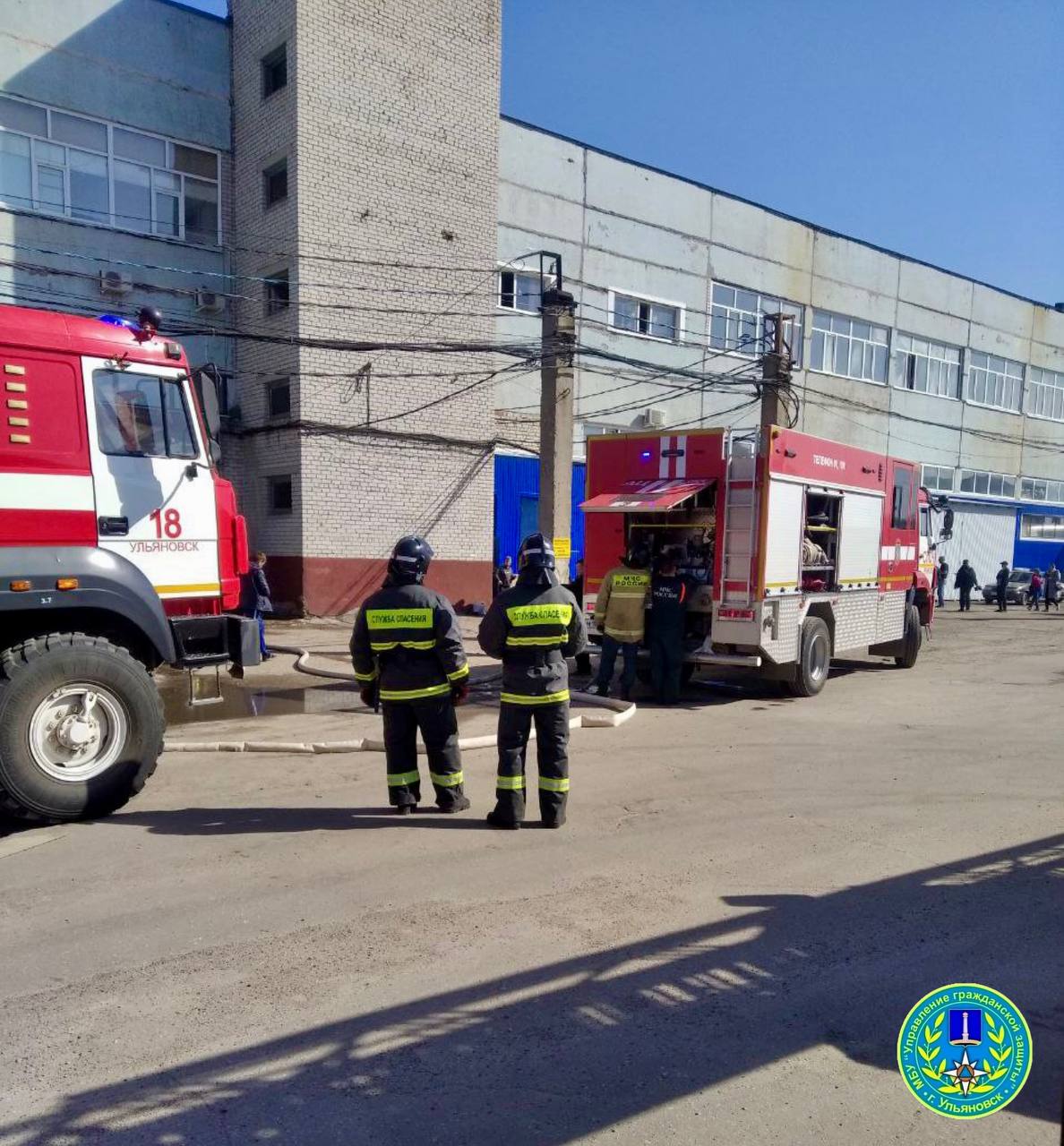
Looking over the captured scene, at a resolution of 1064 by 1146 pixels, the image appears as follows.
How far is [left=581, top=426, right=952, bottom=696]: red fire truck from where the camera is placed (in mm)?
9914

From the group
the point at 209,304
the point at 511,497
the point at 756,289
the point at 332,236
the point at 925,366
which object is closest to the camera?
the point at 332,236

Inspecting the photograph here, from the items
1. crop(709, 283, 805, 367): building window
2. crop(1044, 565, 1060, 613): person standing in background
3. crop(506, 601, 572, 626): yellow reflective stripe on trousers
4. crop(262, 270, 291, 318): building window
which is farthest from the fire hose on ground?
crop(1044, 565, 1060, 613): person standing in background

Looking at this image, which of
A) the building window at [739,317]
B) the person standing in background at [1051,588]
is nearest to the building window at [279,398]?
the building window at [739,317]

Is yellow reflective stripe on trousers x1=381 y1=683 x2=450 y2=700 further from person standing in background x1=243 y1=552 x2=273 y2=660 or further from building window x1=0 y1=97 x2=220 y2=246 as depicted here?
building window x1=0 y1=97 x2=220 y2=246

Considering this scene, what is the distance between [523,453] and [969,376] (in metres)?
19.3

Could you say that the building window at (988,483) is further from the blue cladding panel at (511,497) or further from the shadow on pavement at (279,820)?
the shadow on pavement at (279,820)

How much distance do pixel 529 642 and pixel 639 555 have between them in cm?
557

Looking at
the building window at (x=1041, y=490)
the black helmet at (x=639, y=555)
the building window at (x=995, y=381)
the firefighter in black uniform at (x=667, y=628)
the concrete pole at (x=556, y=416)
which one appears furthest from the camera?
the building window at (x=1041, y=490)

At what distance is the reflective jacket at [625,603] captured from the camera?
10.1 meters

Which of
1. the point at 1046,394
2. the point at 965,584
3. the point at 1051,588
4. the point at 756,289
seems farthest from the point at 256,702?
the point at 1046,394

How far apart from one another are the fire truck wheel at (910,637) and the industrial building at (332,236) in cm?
572

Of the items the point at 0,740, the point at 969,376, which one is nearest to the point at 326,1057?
the point at 0,740

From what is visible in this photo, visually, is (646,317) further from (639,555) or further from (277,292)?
(639,555)

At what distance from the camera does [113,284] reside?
1625 cm
